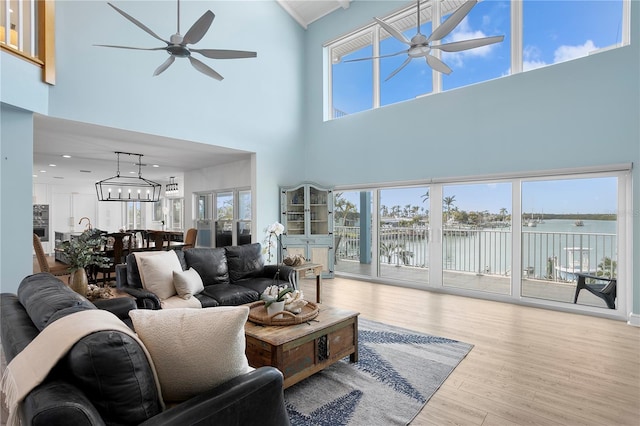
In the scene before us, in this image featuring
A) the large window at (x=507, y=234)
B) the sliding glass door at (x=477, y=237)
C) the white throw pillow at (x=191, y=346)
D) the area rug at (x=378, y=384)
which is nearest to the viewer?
the white throw pillow at (x=191, y=346)

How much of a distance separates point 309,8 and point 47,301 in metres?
7.23

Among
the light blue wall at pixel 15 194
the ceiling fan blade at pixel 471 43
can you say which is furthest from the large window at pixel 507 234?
the light blue wall at pixel 15 194

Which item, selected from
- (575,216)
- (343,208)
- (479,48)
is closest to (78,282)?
(343,208)

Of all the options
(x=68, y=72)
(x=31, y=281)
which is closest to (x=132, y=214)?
(x=68, y=72)

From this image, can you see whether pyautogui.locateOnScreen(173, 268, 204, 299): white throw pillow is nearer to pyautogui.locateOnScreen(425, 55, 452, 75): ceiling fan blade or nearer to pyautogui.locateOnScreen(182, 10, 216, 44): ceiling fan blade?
pyautogui.locateOnScreen(182, 10, 216, 44): ceiling fan blade

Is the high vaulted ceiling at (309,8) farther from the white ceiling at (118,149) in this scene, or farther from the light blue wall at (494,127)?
the light blue wall at (494,127)

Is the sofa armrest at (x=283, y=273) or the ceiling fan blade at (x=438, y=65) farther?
the sofa armrest at (x=283, y=273)

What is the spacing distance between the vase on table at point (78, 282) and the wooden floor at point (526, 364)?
288 cm

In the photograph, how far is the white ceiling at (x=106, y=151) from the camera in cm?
461

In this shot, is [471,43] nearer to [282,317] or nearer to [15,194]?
[282,317]

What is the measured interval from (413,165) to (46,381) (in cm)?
547

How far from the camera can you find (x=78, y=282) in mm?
2854

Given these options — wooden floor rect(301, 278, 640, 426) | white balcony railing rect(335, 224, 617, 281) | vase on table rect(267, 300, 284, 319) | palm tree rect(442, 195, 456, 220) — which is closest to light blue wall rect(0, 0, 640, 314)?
palm tree rect(442, 195, 456, 220)

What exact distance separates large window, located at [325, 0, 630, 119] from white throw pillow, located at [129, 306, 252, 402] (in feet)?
11.6
